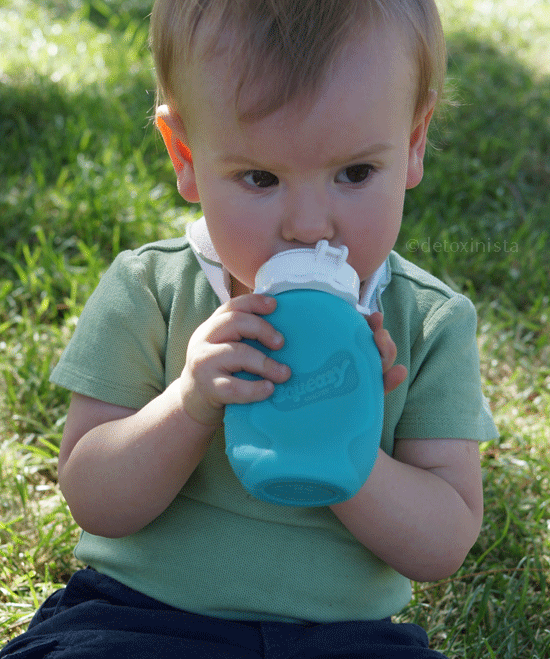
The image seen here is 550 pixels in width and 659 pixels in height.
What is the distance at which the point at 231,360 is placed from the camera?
1209 millimetres

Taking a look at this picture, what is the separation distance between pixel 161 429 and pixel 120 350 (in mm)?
219

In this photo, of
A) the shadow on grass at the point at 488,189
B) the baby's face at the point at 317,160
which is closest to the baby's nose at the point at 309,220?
the baby's face at the point at 317,160

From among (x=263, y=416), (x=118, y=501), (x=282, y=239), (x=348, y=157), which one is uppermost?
(x=348, y=157)

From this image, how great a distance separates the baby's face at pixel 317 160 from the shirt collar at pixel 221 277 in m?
0.18

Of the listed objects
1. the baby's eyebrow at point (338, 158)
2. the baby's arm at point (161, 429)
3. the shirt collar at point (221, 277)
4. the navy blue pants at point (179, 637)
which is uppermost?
the baby's eyebrow at point (338, 158)

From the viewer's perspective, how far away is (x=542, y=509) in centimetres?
199

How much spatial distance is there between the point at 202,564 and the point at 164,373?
35 centimetres

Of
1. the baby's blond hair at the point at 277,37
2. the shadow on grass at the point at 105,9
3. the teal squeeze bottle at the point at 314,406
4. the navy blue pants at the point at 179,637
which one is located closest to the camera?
the teal squeeze bottle at the point at 314,406

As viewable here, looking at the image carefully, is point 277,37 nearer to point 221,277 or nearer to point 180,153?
point 180,153

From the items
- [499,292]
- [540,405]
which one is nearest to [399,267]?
[540,405]

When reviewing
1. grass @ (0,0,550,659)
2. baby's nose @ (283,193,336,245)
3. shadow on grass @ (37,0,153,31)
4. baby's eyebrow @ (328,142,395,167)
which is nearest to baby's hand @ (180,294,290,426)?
baby's nose @ (283,193,336,245)

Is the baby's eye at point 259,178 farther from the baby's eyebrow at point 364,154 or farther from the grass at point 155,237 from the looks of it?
the grass at point 155,237

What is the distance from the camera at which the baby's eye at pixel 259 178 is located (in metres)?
1.29

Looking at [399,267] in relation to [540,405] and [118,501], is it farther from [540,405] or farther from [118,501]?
[540,405]
